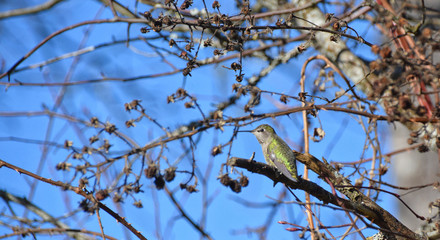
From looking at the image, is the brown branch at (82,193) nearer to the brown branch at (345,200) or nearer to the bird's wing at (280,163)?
the brown branch at (345,200)

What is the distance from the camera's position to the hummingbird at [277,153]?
249 cm

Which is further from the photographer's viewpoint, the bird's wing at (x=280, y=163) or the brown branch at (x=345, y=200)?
the bird's wing at (x=280, y=163)

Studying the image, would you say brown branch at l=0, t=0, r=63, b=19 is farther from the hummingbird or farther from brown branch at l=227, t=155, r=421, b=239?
brown branch at l=227, t=155, r=421, b=239

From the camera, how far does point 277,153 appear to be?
9.82ft

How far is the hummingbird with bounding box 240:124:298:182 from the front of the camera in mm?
2486

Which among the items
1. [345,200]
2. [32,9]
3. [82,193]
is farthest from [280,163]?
[32,9]

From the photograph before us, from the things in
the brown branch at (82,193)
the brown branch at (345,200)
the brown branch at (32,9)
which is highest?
the brown branch at (32,9)

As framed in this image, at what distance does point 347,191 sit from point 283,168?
34 cm

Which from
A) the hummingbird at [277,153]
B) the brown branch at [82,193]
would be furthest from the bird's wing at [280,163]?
the brown branch at [82,193]

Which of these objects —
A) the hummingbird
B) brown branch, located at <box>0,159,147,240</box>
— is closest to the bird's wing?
the hummingbird

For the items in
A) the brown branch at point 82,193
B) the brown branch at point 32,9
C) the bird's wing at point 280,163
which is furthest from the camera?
the brown branch at point 32,9

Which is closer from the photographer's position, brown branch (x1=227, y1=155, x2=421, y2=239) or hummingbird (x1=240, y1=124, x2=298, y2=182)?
brown branch (x1=227, y1=155, x2=421, y2=239)

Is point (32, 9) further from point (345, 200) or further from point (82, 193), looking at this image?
point (345, 200)

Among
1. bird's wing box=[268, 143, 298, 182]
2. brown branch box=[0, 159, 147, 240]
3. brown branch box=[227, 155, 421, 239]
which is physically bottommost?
brown branch box=[0, 159, 147, 240]
